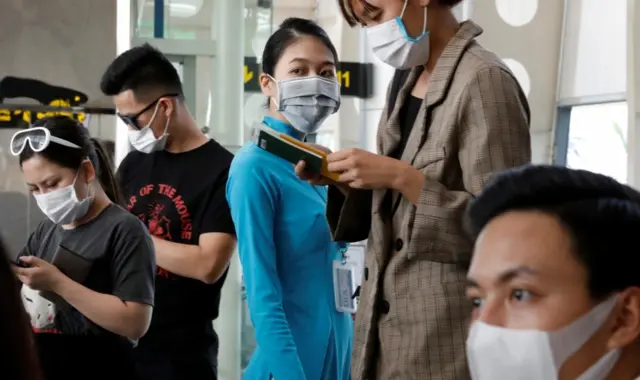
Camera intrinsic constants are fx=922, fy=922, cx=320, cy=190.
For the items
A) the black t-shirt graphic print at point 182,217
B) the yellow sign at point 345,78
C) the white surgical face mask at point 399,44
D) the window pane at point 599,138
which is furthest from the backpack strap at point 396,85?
the yellow sign at point 345,78

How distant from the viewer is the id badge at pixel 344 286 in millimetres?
2352

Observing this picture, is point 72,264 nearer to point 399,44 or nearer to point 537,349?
point 399,44

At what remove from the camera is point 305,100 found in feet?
8.37

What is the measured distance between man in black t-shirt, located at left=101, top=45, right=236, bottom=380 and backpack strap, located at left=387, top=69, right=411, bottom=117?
82 cm

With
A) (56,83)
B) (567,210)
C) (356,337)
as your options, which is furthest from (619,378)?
(56,83)

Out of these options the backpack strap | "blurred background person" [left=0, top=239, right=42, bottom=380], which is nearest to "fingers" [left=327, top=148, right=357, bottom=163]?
the backpack strap

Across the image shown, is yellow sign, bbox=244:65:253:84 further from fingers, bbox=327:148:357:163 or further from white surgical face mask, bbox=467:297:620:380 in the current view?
white surgical face mask, bbox=467:297:620:380

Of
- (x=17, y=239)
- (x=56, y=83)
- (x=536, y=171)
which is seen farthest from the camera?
(x=56, y=83)

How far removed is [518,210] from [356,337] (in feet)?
2.18

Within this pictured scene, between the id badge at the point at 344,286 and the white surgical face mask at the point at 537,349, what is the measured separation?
1.01 meters

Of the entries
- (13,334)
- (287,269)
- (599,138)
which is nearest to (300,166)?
(287,269)

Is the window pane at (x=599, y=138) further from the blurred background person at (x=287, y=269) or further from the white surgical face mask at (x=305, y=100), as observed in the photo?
the blurred background person at (x=287, y=269)

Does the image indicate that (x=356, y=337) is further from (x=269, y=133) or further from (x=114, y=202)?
(x=114, y=202)

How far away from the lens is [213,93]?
4312 mm
